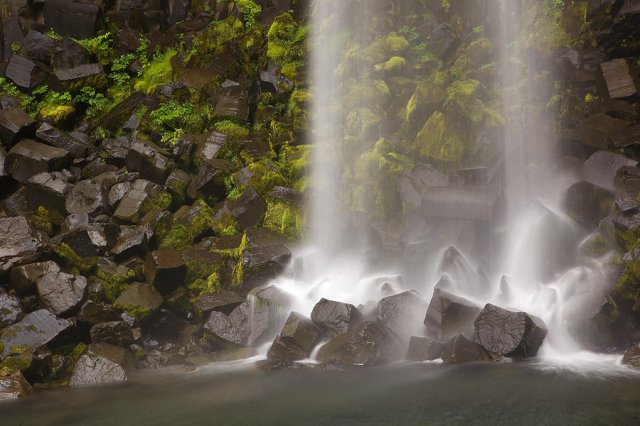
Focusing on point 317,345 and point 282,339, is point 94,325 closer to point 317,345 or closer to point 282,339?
point 282,339

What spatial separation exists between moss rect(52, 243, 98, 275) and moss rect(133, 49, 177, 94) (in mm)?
10060

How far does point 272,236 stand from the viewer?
1541 centimetres

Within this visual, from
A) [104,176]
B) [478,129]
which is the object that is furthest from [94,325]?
[478,129]

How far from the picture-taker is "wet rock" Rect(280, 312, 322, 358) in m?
11.5

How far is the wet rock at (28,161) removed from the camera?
16.9 m

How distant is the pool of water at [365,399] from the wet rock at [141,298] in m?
2.74

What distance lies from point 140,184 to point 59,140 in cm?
449

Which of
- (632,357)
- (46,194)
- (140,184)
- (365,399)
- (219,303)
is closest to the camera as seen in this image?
(365,399)

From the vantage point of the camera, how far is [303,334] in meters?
11.6

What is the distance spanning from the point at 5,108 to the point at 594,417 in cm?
2106

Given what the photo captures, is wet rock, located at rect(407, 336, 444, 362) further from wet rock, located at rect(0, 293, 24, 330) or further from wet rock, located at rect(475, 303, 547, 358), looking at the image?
wet rock, located at rect(0, 293, 24, 330)

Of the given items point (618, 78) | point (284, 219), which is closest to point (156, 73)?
point (284, 219)

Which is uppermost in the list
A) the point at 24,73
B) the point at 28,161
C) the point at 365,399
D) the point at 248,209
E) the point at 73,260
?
the point at 24,73

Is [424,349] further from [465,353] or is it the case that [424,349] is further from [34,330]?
[34,330]
